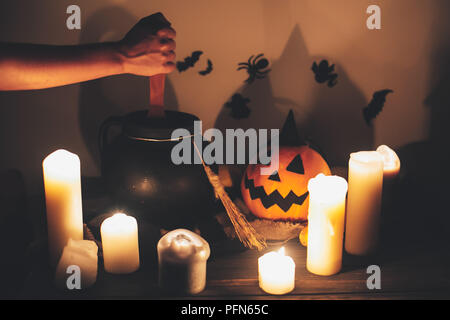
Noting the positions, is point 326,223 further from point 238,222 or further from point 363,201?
point 238,222

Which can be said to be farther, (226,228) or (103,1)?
(103,1)

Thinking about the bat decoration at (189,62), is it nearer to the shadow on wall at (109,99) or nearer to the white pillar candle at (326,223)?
the shadow on wall at (109,99)

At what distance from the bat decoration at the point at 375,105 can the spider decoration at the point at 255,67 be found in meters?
0.33

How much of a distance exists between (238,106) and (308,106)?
8.3 inches

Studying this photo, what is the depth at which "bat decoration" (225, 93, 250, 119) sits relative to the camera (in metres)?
1.41

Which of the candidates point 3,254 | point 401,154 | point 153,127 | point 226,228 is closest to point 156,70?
point 153,127

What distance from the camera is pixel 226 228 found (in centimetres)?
112

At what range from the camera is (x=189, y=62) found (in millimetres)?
1378

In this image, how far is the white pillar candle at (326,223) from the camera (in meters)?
A: 0.95

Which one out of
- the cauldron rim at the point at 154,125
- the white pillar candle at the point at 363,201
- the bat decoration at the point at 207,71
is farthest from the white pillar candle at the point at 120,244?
the bat decoration at the point at 207,71

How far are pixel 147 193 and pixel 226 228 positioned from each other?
0.69 ft

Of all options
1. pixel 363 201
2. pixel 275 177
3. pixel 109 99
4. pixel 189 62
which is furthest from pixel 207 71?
pixel 363 201

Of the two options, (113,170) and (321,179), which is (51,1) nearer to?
(113,170)

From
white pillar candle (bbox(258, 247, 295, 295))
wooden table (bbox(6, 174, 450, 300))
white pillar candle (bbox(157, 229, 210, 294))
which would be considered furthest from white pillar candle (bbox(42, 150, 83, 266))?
white pillar candle (bbox(258, 247, 295, 295))
